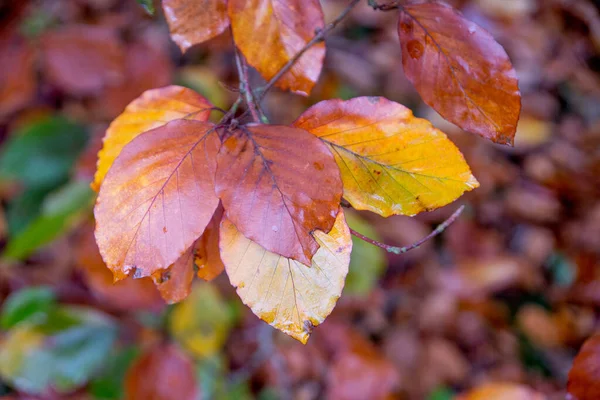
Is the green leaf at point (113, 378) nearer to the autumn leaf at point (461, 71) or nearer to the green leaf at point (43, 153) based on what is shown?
the green leaf at point (43, 153)

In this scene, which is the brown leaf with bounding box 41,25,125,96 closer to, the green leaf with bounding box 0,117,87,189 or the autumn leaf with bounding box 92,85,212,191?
the green leaf with bounding box 0,117,87,189

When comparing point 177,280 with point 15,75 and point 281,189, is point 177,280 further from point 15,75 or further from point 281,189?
point 15,75

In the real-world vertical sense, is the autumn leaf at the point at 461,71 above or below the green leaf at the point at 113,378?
above

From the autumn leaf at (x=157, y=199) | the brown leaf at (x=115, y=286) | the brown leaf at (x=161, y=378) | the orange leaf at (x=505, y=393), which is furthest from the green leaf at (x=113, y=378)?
the autumn leaf at (x=157, y=199)

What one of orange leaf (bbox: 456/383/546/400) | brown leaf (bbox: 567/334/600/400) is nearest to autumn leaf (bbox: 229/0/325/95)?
brown leaf (bbox: 567/334/600/400)

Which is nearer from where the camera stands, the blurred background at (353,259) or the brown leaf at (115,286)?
the brown leaf at (115,286)
